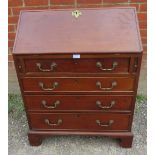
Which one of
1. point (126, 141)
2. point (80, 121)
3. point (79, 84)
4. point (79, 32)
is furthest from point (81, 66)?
point (126, 141)

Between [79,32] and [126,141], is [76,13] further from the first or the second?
[126,141]

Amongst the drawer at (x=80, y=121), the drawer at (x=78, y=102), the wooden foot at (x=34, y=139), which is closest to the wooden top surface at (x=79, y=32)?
the drawer at (x=78, y=102)

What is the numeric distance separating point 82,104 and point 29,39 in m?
0.72

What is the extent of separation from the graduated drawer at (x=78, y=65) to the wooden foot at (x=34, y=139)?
74cm

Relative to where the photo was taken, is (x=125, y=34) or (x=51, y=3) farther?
(x=51, y=3)

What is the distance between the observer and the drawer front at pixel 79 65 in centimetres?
227

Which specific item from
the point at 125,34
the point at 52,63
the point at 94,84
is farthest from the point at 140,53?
the point at 52,63

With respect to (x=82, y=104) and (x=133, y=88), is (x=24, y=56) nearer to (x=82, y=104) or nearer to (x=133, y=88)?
(x=82, y=104)

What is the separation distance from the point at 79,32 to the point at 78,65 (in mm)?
275

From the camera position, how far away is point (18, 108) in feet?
11.0

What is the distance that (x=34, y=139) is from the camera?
2.81 metres

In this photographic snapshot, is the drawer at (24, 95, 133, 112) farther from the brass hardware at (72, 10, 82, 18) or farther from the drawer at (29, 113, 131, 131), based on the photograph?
the brass hardware at (72, 10, 82, 18)

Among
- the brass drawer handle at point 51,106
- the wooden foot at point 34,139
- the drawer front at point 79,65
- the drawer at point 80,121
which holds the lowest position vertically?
the wooden foot at point 34,139

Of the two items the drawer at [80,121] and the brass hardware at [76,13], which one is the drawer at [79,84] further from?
the brass hardware at [76,13]
